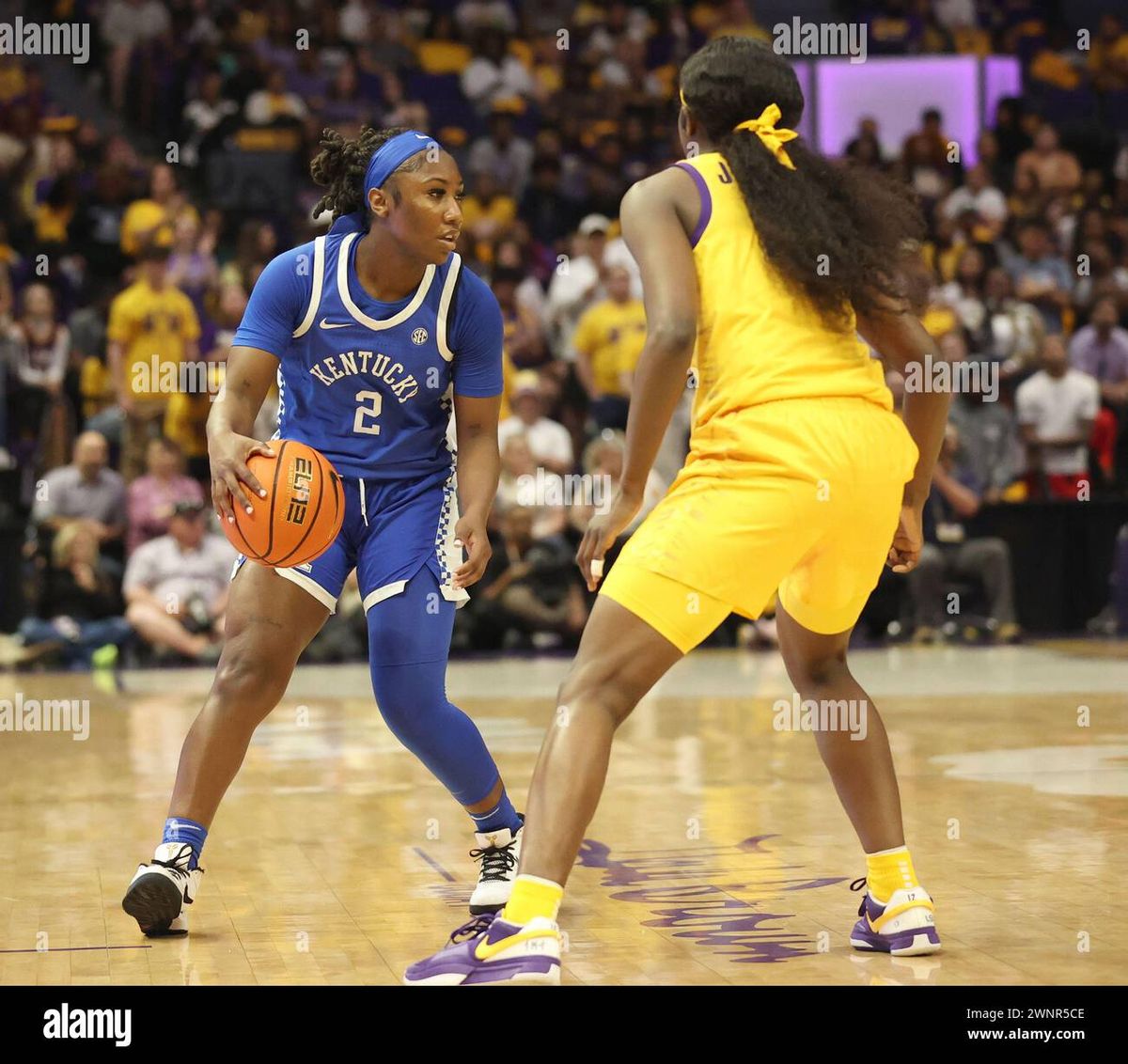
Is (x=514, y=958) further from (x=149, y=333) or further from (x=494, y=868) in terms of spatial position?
(x=149, y=333)

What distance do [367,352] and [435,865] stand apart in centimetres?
164

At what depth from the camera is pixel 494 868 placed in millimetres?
4867

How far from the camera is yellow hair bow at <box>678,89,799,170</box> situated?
4.04m

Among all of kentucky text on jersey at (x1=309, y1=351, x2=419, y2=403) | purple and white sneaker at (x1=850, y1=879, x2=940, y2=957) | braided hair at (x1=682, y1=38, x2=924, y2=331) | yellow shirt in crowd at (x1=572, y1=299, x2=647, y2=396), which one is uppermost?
yellow shirt in crowd at (x1=572, y1=299, x2=647, y2=396)

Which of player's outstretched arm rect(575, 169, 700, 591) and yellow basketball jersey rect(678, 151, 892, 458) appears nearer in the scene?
player's outstretched arm rect(575, 169, 700, 591)

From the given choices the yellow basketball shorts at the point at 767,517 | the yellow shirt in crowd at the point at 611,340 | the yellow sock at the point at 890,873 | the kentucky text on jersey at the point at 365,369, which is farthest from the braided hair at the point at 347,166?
the yellow shirt in crowd at the point at 611,340

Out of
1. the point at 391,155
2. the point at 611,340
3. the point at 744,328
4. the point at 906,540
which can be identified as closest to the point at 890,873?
the point at 906,540

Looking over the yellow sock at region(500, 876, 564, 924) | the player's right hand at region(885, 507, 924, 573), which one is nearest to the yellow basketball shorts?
the player's right hand at region(885, 507, 924, 573)

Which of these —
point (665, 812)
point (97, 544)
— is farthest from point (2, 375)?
point (665, 812)

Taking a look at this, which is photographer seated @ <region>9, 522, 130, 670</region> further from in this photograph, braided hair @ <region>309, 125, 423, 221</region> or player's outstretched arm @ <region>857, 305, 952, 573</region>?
player's outstretched arm @ <region>857, 305, 952, 573</region>

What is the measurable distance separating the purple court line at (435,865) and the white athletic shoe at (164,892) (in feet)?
2.96

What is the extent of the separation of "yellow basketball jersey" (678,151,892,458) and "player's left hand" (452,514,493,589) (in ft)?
3.04

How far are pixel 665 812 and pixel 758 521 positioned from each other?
8.96ft

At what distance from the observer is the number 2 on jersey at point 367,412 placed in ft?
15.7
